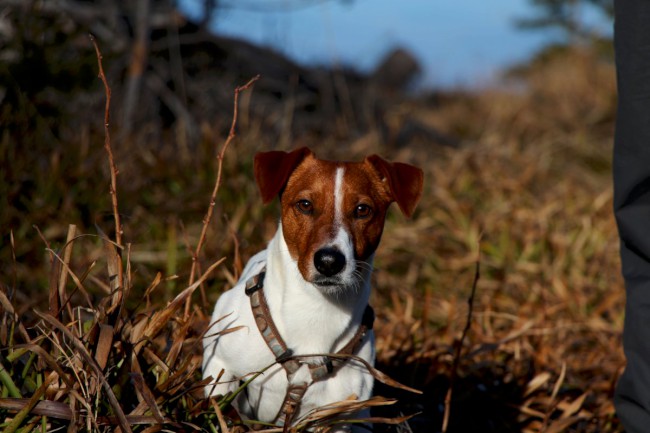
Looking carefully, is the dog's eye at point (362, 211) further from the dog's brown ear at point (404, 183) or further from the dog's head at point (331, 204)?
the dog's brown ear at point (404, 183)

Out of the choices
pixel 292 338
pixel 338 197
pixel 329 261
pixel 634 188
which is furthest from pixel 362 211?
pixel 634 188

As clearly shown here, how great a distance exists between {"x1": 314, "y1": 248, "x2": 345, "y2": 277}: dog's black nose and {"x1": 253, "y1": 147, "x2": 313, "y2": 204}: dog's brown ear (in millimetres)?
360

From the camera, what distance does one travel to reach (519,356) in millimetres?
4254

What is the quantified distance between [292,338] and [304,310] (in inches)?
4.6

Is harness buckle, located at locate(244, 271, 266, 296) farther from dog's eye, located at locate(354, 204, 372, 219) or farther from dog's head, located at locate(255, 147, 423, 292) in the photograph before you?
dog's eye, located at locate(354, 204, 372, 219)

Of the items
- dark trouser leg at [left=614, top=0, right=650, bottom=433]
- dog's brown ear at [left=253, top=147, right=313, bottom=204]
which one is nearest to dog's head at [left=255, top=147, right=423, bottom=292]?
dog's brown ear at [left=253, top=147, right=313, bottom=204]

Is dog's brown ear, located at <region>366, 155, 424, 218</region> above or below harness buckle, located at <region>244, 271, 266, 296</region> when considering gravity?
above

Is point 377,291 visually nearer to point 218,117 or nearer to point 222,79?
point 218,117

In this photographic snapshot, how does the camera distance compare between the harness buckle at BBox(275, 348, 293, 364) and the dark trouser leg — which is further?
the dark trouser leg

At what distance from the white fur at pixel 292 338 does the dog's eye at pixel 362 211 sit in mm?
187

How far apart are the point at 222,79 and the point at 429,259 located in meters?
3.36

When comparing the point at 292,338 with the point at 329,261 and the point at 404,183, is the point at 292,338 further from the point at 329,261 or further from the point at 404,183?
the point at 404,183

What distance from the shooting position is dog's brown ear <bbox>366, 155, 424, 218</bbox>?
290cm

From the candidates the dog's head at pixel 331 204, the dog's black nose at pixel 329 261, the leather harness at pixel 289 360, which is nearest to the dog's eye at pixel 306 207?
the dog's head at pixel 331 204
